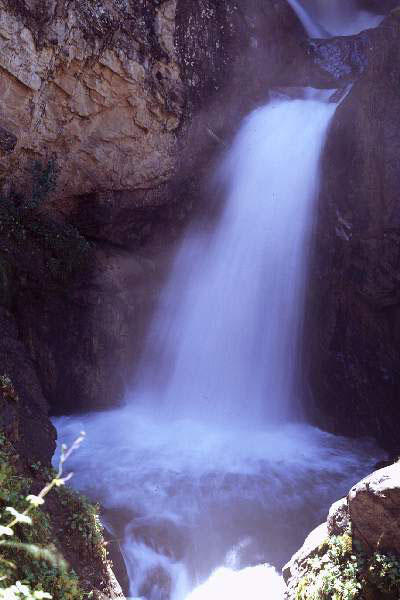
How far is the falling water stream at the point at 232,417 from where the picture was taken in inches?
292

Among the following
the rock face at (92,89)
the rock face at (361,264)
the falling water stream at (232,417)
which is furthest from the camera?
the rock face at (361,264)

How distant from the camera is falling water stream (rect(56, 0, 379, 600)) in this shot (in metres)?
7.42

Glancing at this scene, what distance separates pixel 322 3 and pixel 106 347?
65.4 feet

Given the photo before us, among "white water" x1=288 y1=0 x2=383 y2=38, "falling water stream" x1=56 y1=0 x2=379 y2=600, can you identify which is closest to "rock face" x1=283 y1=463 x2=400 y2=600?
"falling water stream" x1=56 y1=0 x2=379 y2=600

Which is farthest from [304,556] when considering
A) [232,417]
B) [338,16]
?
[338,16]

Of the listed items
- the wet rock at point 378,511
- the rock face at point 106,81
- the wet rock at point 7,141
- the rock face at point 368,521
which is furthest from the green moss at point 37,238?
the wet rock at point 378,511

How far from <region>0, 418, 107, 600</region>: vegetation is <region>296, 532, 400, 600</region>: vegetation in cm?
239

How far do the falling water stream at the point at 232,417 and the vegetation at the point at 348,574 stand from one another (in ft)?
4.96

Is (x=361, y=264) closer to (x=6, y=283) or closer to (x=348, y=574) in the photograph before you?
(x=348, y=574)

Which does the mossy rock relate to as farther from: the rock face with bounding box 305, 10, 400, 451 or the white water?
the white water

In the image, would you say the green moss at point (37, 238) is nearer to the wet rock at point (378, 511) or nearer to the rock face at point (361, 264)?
the rock face at point (361, 264)

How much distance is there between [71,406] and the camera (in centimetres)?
1161

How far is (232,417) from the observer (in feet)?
41.4

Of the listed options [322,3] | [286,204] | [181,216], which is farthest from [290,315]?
[322,3]
